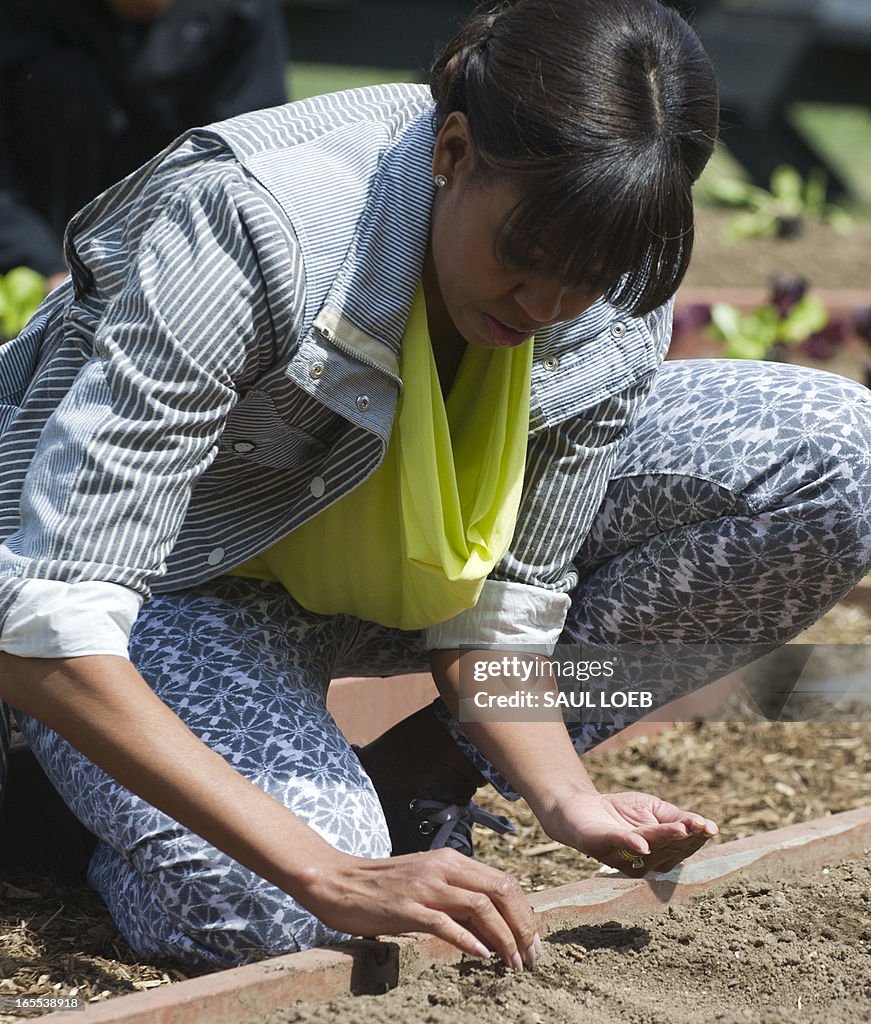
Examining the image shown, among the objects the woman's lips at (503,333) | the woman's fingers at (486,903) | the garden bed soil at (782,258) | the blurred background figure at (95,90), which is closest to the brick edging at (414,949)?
the woman's fingers at (486,903)

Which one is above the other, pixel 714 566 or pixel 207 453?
pixel 207 453

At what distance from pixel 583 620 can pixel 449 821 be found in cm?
32

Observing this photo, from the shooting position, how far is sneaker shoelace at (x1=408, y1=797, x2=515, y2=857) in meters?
1.89

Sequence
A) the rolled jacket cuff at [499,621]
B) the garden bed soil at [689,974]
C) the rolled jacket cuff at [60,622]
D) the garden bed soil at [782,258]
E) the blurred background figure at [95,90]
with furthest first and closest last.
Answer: the garden bed soil at [782,258] < the blurred background figure at [95,90] < the rolled jacket cuff at [499,621] < the garden bed soil at [689,974] < the rolled jacket cuff at [60,622]

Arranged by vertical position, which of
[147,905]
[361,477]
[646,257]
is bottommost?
[147,905]

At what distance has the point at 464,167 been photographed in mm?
1483

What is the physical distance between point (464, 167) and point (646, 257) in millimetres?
206

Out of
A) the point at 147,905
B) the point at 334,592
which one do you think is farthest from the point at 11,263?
the point at 147,905

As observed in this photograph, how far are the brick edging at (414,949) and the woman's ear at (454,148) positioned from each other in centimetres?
79

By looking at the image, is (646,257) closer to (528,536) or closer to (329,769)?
(528,536)

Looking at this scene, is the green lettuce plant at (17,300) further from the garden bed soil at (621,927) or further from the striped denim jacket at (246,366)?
the garden bed soil at (621,927)

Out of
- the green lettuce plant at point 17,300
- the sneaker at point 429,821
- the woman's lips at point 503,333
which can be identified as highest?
the woman's lips at point 503,333

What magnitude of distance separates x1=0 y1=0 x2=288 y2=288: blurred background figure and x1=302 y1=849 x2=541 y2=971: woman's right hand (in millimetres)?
2786

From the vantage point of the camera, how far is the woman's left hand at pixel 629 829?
1485mm
